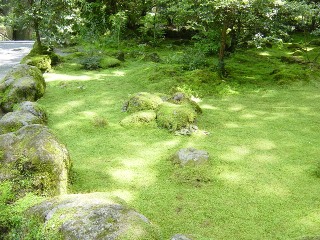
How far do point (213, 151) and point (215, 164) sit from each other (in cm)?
65

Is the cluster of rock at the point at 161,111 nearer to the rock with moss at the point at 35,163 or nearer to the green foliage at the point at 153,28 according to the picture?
the rock with moss at the point at 35,163

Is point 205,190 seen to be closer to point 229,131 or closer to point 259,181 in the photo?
point 259,181

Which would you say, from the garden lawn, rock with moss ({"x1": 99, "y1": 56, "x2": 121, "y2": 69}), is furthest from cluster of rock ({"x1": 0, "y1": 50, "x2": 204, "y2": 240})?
rock with moss ({"x1": 99, "y1": 56, "x2": 121, "y2": 69})

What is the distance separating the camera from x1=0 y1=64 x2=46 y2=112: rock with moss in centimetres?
983

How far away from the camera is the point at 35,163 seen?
511 cm

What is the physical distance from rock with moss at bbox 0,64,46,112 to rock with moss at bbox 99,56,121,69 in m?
4.35

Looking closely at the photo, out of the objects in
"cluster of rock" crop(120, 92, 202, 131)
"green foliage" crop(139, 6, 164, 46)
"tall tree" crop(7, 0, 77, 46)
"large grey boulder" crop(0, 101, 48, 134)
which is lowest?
"cluster of rock" crop(120, 92, 202, 131)

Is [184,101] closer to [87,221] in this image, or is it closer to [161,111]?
[161,111]

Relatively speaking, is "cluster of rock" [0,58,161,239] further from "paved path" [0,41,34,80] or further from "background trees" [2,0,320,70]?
"paved path" [0,41,34,80]

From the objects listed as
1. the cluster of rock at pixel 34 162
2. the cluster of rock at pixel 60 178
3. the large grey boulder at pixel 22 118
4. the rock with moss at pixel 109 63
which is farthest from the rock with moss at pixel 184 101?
the rock with moss at pixel 109 63

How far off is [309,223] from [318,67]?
12321 millimetres

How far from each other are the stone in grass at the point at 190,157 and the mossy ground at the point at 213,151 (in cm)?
17

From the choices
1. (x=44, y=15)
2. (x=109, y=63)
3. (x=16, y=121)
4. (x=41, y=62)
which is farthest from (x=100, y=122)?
(x=44, y=15)

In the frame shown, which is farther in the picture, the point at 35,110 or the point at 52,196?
the point at 35,110
